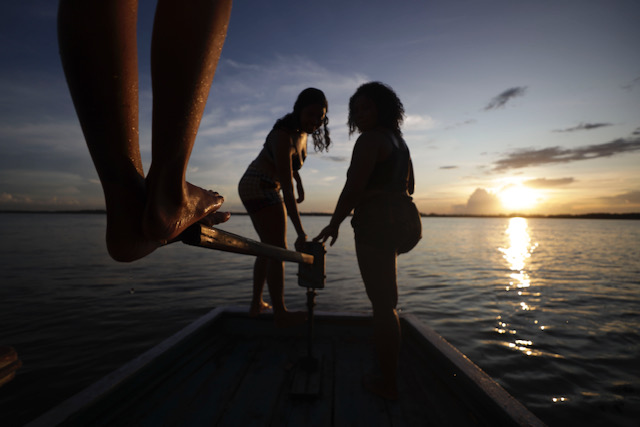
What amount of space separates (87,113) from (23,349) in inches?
303

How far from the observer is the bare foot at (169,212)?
771mm

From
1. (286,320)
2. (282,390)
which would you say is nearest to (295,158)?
(286,320)

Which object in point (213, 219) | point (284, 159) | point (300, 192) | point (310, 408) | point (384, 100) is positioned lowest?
point (310, 408)

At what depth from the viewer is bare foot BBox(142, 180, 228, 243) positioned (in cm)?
77

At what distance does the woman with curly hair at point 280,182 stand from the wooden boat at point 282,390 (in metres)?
0.69

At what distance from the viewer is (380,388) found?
7.35 feet

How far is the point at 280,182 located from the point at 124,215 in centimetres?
227

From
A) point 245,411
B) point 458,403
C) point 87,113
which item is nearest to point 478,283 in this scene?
point 458,403

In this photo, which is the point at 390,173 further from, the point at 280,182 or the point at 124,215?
the point at 124,215

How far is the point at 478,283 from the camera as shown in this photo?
37.3ft

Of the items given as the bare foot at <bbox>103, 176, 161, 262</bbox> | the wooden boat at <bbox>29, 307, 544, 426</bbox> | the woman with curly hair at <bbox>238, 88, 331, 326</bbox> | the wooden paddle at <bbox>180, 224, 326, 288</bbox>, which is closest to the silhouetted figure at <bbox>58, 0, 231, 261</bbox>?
the bare foot at <bbox>103, 176, 161, 262</bbox>

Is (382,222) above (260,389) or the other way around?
above

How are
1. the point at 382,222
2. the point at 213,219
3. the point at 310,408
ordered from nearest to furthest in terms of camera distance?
the point at 213,219
the point at 310,408
the point at 382,222

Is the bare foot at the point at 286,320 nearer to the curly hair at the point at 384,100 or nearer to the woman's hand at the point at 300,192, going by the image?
the woman's hand at the point at 300,192
